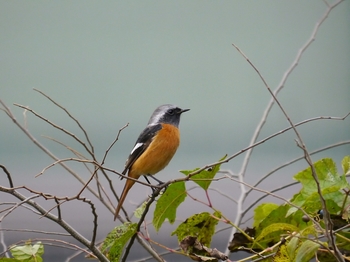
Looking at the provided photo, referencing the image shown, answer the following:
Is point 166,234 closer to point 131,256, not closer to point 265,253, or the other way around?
point 131,256

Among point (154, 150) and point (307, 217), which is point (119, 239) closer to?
point (307, 217)

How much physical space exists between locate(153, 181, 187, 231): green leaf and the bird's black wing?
1.53 m

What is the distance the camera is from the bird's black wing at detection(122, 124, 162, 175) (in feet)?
11.5

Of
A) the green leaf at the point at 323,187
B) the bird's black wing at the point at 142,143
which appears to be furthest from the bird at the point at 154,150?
the green leaf at the point at 323,187

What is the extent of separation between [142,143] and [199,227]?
1.69 m

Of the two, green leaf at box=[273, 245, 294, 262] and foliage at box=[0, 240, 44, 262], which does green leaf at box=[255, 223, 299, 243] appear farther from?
foliage at box=[0, 240, 44, 262]

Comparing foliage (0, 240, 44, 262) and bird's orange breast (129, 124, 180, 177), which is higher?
bird's orange breast (129, 124, 180, 177)

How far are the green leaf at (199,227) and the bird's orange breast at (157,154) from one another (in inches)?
60.5

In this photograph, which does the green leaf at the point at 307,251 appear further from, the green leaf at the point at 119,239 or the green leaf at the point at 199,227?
the green leaf at the point at 119,239

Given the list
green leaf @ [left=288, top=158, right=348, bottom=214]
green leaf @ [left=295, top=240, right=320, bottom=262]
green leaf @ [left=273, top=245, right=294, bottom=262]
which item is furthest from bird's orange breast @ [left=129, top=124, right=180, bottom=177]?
green leaf @ [left=295, top=240, right=320, bottom=262]

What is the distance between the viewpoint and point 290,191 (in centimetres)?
540

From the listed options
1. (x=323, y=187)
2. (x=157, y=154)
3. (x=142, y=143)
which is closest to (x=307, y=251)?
(x=323, y=187)

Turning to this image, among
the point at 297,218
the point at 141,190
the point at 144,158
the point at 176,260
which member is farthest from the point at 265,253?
the point at 141,190

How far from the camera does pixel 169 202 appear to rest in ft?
6.33
